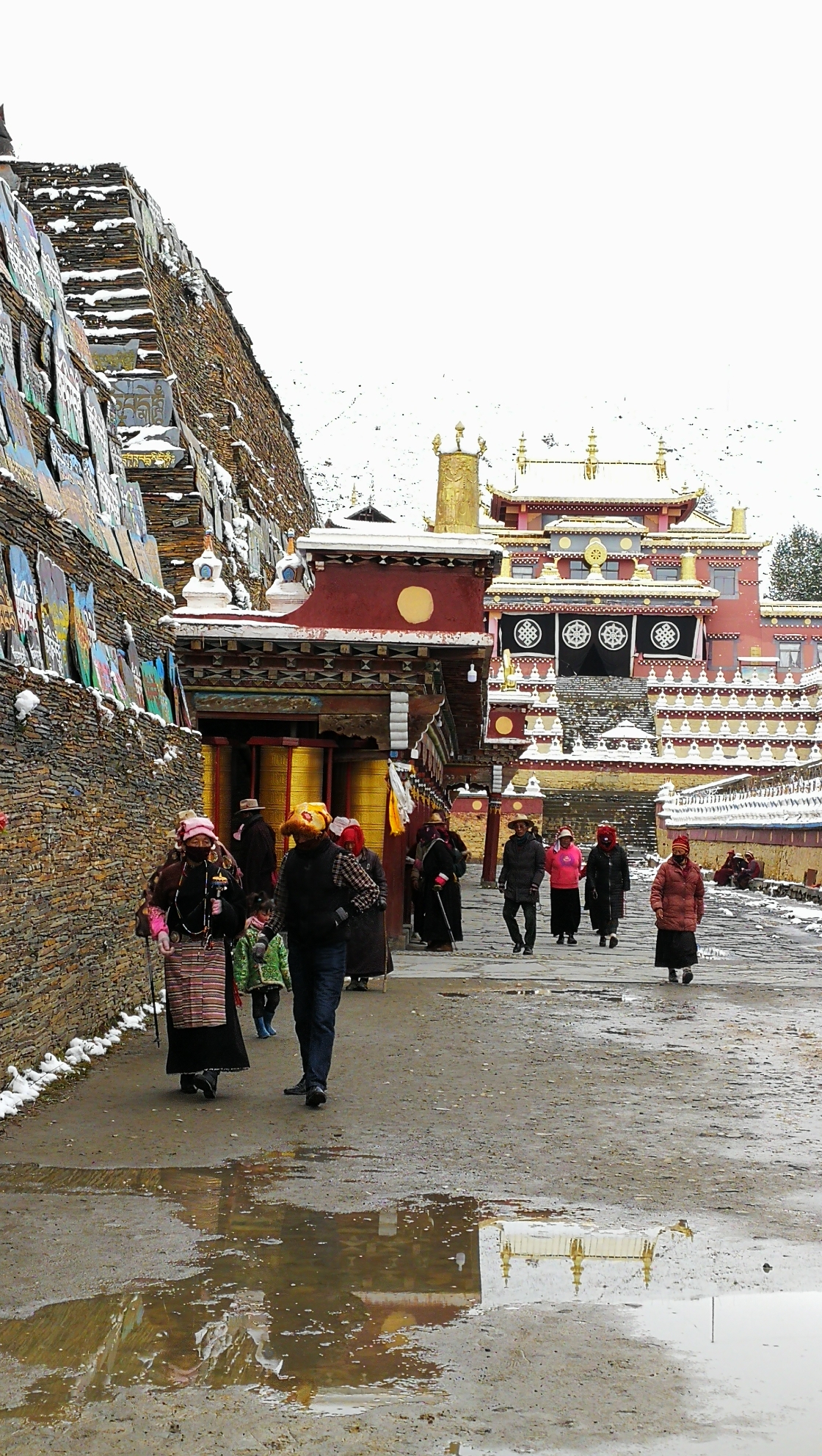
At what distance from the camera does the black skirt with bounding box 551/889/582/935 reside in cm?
2136

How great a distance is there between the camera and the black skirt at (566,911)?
2136 centimetres

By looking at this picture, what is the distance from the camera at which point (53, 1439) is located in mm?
4035

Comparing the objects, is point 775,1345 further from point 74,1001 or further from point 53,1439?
point 74,1001

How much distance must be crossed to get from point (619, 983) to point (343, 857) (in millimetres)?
7763

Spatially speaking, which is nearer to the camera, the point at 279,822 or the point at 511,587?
the point at 279,822

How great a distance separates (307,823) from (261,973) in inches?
93.2

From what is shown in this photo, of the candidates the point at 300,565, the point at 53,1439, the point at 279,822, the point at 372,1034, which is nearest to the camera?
the point at 53,1439

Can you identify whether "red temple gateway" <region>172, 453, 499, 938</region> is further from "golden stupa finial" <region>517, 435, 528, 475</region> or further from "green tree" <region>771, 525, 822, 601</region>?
"green tree" <region>771, 525, 822, 601</region>

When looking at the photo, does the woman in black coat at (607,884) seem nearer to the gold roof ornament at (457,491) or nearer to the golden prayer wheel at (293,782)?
the golden prayer wheel at (293,782)

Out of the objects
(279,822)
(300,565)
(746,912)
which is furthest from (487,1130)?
(746,912)

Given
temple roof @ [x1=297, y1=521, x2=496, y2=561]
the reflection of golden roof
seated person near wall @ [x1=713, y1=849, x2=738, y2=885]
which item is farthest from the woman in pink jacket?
seated person near wall @ [x1=713, y1=849, x2=738, y2=885]

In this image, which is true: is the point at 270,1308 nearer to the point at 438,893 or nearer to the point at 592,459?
the point at 438,893

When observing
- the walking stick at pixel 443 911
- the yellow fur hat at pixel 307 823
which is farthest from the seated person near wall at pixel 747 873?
the yellow fur hat at pixel 307 823

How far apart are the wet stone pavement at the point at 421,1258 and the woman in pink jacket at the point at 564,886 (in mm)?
9506
